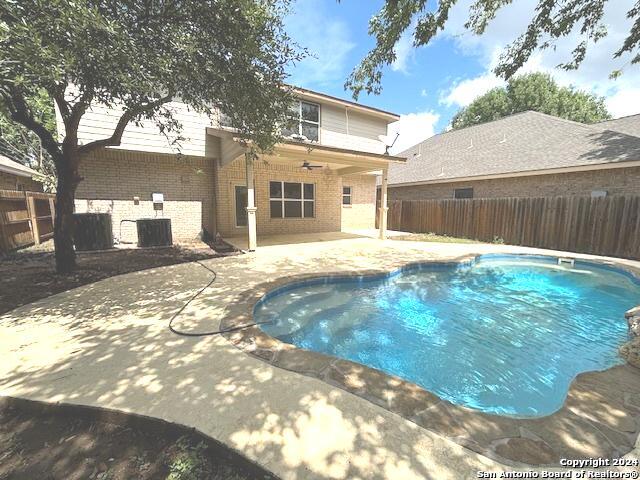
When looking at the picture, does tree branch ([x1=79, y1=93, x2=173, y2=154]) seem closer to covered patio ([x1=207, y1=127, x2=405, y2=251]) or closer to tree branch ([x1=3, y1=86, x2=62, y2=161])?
tree branch ([x1=3, y1=86, x2=62, y2=161])

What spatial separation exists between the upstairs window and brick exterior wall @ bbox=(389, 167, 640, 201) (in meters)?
0.17

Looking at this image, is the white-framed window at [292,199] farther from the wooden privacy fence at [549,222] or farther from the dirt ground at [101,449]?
the dirt ground at [101,449]

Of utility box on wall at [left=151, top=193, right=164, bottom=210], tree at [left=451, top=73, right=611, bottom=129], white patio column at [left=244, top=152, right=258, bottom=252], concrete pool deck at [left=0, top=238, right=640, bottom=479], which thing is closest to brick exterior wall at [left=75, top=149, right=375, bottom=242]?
utility box on wall at [left=151, top=193, right=164, bottom=210]

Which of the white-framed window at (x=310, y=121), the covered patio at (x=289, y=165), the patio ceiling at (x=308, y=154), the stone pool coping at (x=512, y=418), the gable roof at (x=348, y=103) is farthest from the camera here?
the white-framed window at (x=310, y=121)

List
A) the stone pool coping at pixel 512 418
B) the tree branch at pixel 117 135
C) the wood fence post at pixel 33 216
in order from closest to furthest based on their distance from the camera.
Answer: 1. the stone pool coping at pixel 512 418
2. the tree branch at pixel 117 135
3. the wood fence post at pixel 33 216

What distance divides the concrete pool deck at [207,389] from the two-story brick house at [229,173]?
4456 mm

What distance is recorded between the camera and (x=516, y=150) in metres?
13.0

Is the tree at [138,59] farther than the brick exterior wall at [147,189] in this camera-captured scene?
No

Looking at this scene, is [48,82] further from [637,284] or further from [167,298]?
[637,284]

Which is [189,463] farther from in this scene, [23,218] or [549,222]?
[549,222]

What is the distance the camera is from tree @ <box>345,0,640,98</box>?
17.3 ft

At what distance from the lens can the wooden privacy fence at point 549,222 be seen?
8156mm

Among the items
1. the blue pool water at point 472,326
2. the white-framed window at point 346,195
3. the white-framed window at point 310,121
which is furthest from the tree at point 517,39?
the white-framed window at point 346,195

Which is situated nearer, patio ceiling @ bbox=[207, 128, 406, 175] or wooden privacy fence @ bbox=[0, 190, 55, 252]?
wooden privacy fence @ bbox=[0, 190, 55, 252]
